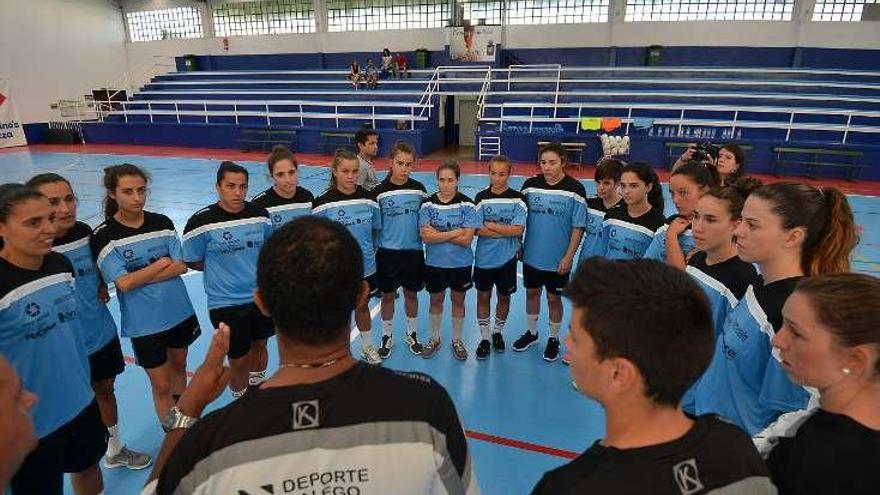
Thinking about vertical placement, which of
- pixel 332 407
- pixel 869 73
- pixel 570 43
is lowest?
pixel 332 407

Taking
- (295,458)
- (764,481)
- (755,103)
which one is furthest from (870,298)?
(755,103)

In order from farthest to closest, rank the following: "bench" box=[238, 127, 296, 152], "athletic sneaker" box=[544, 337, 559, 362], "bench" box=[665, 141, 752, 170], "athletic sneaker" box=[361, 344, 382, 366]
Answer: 1. "bench" box=[238, 127, 296, 152]
2. "bench" box=[665, 141, 752, 170]
3. "athletic sneaker" box=[544, 337, 559, 362]
4. "athletic sneaker" box=[361, 344, 382, 366]

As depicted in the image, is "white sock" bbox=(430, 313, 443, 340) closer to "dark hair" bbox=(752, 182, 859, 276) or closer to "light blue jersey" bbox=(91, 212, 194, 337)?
"light blue jersey" bbox=(91, 212, 194, 337)

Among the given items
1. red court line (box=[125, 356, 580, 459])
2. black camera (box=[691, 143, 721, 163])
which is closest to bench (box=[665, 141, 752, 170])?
black camera (box=[691, 143, 721, 163])

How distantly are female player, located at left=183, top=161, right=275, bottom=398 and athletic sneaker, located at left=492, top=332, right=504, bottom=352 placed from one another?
8.03 ft

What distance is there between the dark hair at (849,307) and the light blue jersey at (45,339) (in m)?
3.23

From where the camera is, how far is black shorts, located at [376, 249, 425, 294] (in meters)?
4.92

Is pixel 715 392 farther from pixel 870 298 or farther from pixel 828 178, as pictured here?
pixel 828 178

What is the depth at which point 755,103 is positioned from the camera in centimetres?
1617

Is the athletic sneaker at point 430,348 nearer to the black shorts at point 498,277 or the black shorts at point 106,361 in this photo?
the black shorts at point 498,277

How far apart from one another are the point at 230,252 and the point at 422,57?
2039 cm

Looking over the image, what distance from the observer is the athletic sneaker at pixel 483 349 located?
495 centimetres

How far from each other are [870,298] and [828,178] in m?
15.5

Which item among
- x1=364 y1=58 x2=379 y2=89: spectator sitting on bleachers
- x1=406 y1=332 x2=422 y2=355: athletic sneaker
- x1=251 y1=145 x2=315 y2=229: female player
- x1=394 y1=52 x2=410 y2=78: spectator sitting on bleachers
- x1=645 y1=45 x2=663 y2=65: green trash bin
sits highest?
x1=645 y1=45 x2=663 y2=65: green trash bin
